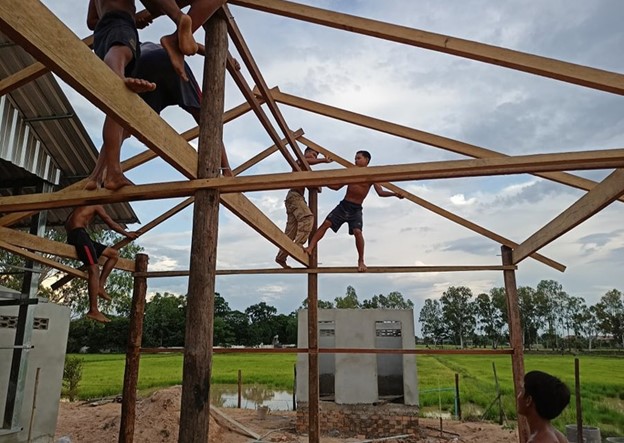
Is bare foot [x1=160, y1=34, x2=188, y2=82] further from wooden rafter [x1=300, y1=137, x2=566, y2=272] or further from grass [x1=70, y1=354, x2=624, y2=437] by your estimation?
grass [x1=70, y1=354, x2=624, y2=437]

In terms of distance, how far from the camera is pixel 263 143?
6.49 meters

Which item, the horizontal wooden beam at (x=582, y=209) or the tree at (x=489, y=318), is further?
the tree at (x=489, y=318)

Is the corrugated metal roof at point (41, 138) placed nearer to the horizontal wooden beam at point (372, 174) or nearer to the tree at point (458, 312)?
the horizontal wooden beam at point (372, 174)

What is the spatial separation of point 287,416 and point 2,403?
9.26 metres

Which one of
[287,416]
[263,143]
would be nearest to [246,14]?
[263,143]

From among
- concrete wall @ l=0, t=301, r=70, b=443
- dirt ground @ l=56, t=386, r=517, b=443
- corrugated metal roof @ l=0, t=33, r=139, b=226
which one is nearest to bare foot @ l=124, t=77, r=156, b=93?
corrugated metal roof @ l=0, t=33, r=139, b=226

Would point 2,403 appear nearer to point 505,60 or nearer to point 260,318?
point 505,60

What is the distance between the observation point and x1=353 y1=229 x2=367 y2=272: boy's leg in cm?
580

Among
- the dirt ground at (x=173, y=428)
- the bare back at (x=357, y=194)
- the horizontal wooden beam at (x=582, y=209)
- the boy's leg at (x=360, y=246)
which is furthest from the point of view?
the dirt ground at (x=173, y=428)

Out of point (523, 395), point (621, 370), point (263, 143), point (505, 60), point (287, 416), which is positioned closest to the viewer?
point (523, 395)

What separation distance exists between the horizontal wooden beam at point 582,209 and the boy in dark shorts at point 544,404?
1.64 meters

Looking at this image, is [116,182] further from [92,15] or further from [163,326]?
[163,326]

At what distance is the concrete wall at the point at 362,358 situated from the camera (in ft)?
37.6

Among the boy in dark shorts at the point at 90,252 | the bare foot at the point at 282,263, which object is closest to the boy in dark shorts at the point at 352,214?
the bare foot at the point at 282,263
